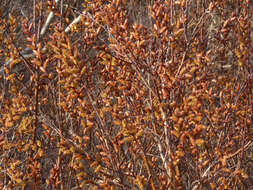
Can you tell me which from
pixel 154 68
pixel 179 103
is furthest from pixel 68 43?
pixel 179 103

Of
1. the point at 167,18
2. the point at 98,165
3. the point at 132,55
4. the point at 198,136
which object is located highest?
the point at 167,18

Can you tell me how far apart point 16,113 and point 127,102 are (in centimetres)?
74

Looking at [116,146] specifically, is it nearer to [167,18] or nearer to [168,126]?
[168,126]

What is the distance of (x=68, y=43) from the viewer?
1585 millimetres

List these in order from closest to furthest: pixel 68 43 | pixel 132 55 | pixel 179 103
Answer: pixel 68 43 → pixel 132 55 → pixel 179 103

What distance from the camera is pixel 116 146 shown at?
1.77 metres

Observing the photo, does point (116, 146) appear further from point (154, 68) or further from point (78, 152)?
point (154, 68)

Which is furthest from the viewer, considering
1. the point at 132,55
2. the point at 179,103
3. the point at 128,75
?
the point at 128,75

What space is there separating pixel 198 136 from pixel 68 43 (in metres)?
0.80

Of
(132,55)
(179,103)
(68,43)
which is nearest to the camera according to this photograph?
(68,43)

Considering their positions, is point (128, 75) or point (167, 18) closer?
point (167, 18)

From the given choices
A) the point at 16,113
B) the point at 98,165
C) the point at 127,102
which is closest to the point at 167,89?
the point at 127,102

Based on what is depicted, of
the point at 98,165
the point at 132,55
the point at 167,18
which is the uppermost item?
the point at 167,18

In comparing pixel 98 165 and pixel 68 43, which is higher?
pixel 68 43
